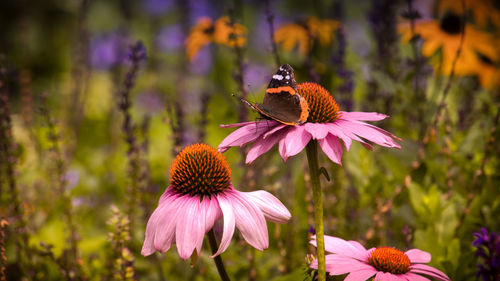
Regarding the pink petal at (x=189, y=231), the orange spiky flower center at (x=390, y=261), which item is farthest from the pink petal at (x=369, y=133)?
the pink petal at (x=189, y=231)

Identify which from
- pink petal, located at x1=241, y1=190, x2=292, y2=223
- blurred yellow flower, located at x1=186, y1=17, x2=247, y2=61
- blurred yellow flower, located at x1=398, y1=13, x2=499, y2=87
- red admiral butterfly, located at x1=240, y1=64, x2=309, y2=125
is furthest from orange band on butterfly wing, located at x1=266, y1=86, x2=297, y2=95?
blurred yellow flower, located at x1=398, y1=13, x2=499, y2=87

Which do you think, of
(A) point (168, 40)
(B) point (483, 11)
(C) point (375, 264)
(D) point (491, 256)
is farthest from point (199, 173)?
(A) point (168, 40)

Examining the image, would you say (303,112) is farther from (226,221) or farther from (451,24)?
(451,24)

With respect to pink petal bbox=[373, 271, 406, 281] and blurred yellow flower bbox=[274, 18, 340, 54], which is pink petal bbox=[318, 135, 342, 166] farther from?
blurred yellow flower bbox=[274, 18, 340, 54]

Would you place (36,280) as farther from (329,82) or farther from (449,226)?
(329,82)

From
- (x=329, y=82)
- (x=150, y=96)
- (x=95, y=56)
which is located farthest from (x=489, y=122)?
(x=95, y=56)

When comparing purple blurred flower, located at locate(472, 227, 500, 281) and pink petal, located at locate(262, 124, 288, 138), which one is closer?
pink petal, located at locate(262, 124, 288, 138)

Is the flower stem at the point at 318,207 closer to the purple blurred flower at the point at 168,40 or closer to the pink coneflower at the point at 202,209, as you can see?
the pink coneflower at the point at 202,209
